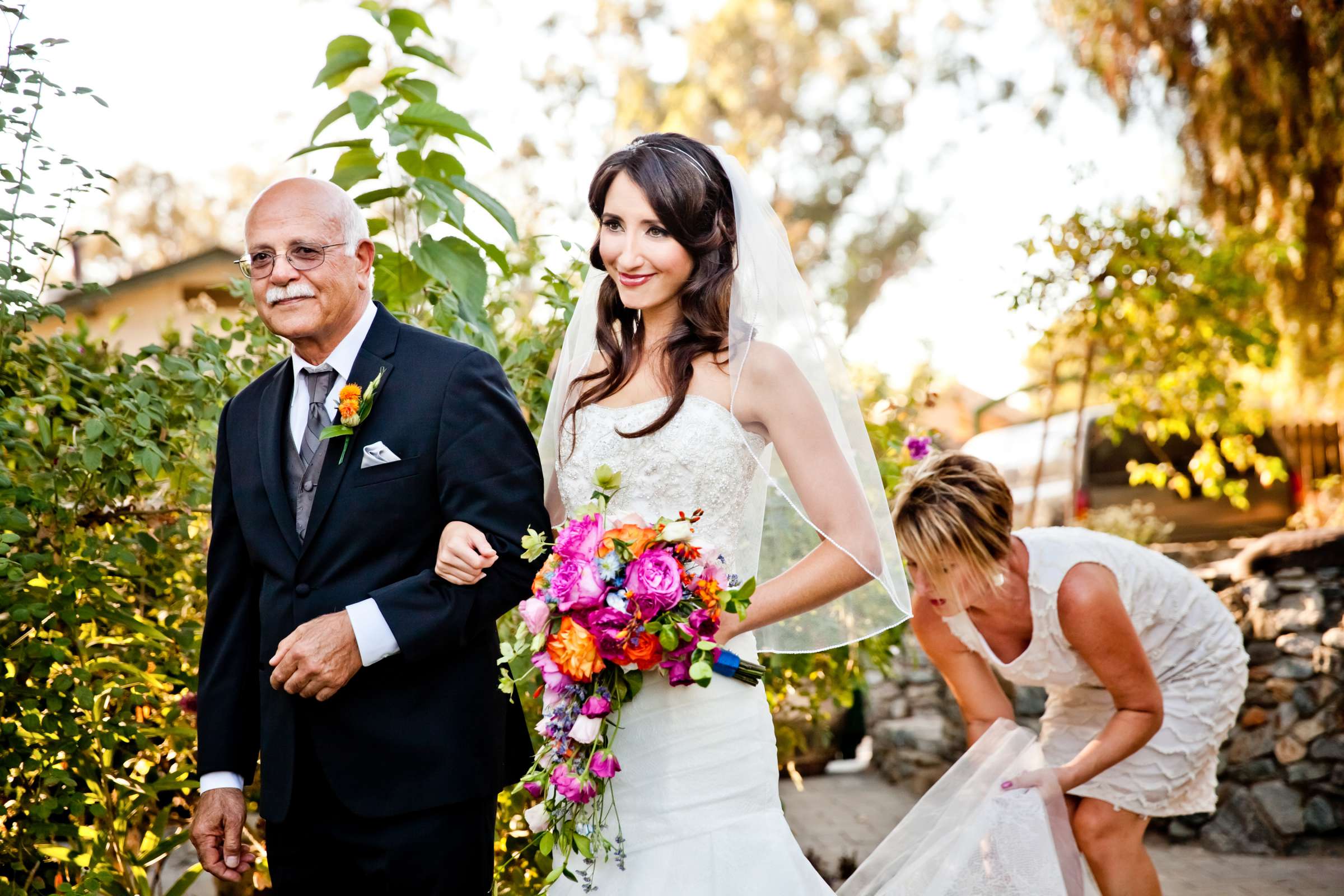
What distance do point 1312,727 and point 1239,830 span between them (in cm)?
60

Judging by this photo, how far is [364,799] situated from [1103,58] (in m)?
11.1

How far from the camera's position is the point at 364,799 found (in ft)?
7.23

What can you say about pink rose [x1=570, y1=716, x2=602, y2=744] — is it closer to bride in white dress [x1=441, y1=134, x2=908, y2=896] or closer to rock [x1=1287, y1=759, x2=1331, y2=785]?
bride in white dress [x1=441, y1=134, x2=908, y2=896]

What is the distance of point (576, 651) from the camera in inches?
78.6

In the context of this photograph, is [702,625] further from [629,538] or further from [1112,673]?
[1112,673]

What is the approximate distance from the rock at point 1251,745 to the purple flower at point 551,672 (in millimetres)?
4888

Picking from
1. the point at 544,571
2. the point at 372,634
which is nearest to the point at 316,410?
the point at 372,634

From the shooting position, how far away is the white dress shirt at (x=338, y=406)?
2.17m

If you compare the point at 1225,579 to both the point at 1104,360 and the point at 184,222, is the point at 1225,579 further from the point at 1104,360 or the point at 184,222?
the point at 184,222

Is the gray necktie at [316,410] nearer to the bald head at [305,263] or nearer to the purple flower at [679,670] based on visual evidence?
the bald head at [305,263]

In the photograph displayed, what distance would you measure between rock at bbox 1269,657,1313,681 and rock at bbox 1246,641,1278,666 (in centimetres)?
6

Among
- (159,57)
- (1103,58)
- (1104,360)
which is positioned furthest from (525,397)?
(159,57)

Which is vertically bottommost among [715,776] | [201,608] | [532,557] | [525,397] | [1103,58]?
[715,776]

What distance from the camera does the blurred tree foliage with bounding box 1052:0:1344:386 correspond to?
31.9ft
